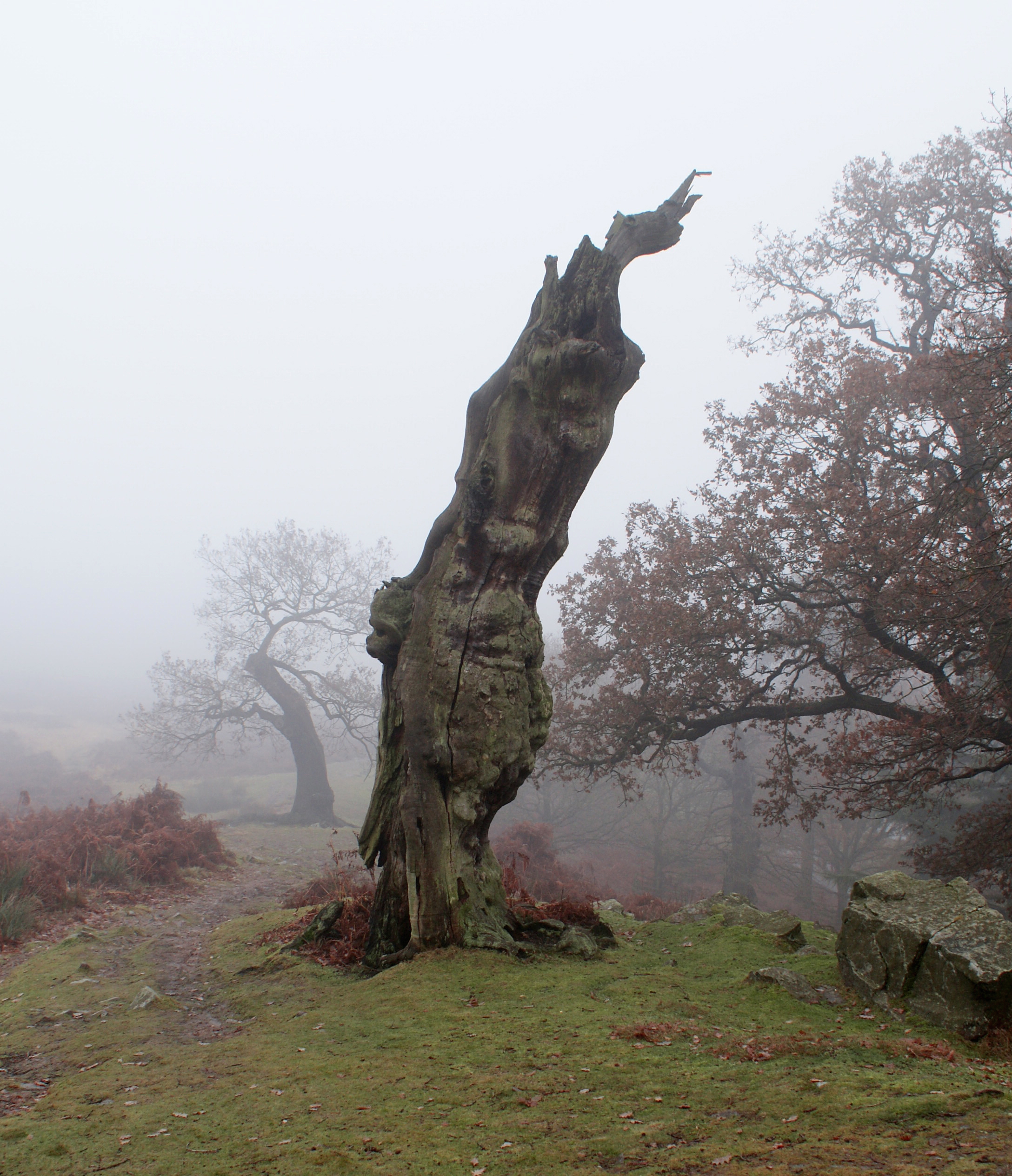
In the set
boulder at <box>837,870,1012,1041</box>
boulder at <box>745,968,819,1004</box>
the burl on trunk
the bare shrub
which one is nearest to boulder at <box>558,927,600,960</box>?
the burl on trunk

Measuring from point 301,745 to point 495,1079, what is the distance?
73.6ft

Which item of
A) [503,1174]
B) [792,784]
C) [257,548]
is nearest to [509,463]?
[503,1174]

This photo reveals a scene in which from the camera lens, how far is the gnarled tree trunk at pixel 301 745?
80.4 feet

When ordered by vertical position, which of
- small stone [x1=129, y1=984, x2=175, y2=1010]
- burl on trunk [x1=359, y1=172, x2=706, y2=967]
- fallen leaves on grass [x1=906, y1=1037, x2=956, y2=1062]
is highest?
burl on trunk [x1=359, y1=172, x2=706, y2=967]

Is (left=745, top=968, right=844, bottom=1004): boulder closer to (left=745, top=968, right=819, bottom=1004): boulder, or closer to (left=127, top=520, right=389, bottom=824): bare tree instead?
(left=745, top=968, right=819, bottom=1004): boulder

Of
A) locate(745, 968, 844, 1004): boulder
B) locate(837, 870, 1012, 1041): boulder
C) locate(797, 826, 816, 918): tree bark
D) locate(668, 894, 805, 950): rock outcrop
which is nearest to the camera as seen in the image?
locate(837, 870, 1012, 1041): boulder

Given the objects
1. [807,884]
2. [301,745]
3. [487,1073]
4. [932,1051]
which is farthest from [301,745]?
[932,1051]

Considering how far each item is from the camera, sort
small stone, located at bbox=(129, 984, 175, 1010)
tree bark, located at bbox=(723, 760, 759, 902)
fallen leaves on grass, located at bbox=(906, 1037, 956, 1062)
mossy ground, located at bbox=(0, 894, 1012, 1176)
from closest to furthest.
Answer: mossy ground, located at bbox=(0, 894, 1012, 1176)
fallen leaves on grass, located at bbox=(906, 1037, 956, 1062)
small stone, located at bbox=(129, 984, 175, 1010)
tree bark, located at bbox=(723, 760, 759, 902)

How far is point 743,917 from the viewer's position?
8.58 m

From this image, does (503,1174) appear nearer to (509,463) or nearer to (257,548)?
(509,463)

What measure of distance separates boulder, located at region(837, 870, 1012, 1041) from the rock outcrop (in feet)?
5.09

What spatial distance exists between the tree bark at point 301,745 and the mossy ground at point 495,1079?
18274 millimetres

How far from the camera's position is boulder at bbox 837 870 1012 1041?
14.6ft

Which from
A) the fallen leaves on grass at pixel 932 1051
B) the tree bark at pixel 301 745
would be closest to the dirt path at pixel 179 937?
the fallen leaves on grass at pixel 932 1051
